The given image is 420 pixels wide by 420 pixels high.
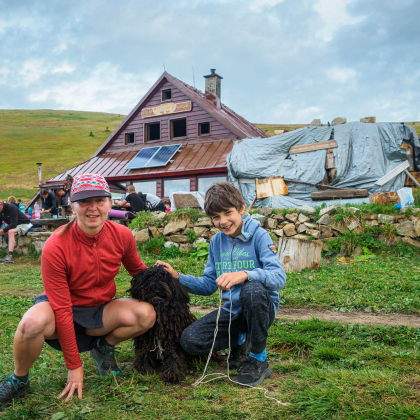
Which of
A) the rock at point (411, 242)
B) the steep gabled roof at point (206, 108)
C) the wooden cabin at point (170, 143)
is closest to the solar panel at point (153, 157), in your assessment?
the wooden cabin at point (170, 143)

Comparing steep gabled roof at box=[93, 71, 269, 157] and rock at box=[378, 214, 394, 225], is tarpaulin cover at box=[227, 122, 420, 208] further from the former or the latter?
steep gabled roof at box=[93, 71, 269, 157]

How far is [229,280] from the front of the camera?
2453mm

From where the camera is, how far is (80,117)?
82.6 meters

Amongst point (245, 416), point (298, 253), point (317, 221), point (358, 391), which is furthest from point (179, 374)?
point (317, 221)

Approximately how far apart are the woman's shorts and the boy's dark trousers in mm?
629

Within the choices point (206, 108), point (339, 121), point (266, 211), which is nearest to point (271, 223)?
point (266, 211)

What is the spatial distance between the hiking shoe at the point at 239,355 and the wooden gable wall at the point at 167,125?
47.2ft

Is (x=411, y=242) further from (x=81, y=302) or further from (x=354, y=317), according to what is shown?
(x=81, y=302)

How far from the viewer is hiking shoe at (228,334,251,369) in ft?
9.45

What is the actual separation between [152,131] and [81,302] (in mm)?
18666

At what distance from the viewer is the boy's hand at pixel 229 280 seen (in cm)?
244

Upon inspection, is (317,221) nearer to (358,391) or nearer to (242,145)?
(242,145)

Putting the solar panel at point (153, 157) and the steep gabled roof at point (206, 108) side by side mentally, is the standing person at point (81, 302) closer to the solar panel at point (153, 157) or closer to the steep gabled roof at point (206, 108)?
the steep gabled roof at point (206, 108)

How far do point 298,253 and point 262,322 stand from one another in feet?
14.2
